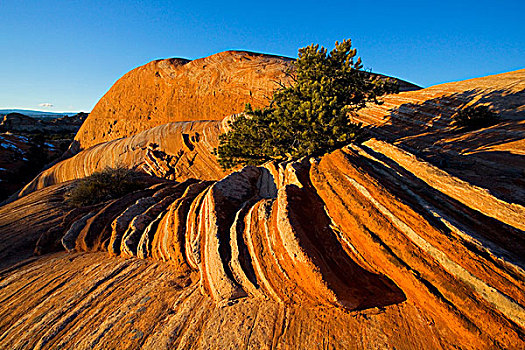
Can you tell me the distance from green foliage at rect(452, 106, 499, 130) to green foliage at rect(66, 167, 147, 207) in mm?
20077

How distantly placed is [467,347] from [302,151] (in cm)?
774

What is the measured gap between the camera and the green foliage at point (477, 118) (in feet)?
39.9

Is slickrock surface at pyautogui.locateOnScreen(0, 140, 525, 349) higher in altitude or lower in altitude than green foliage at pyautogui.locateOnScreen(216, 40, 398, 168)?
lower

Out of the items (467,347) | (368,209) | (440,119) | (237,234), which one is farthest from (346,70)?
(467,347)

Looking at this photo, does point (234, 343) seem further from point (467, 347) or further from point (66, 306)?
point (66, 306)

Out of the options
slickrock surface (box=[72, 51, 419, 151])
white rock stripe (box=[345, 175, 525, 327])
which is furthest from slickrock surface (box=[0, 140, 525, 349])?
slickrock surface (box=[72, 51, 419, 151])

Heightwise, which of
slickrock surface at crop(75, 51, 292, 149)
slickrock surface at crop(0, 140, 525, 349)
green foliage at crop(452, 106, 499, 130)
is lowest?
slickrock surface at crop(0, 140, 525, 349)

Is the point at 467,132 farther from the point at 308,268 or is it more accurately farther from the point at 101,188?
the point at 101,188

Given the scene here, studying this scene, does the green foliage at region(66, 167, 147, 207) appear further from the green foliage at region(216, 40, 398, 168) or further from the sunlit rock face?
the green foliage at region(216, 40, 398, 168)

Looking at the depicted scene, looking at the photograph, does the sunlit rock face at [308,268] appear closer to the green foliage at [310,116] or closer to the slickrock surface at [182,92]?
the green foliage at [310,116]

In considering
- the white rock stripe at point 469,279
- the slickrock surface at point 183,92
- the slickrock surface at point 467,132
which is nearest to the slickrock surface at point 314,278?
the white rock stripe at point 469,279

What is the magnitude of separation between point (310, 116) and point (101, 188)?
498 inches

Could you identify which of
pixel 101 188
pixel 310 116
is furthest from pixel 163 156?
pixel 310 116

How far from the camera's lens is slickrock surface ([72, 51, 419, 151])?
31.8m
